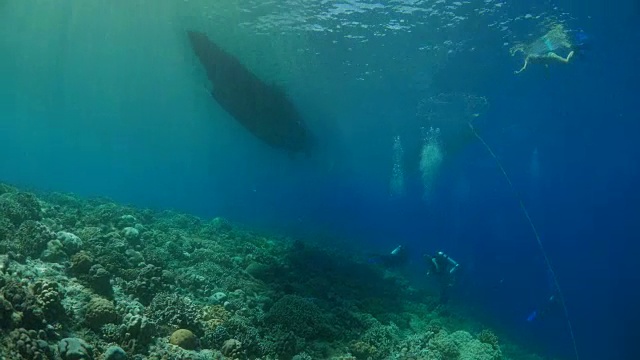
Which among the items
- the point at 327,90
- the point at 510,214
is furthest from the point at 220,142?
the point at 510,214

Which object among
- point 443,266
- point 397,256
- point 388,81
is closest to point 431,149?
point 388,81

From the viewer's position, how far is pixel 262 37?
85.5 ft

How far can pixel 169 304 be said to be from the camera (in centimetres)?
791

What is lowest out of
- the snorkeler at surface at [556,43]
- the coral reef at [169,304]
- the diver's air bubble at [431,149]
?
the diver's air bubble at [431,149]

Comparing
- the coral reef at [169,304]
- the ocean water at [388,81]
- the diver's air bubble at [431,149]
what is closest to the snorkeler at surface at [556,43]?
the ocean water at [388,81]

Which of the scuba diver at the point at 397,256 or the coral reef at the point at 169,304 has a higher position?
the coral reef at the point at 169,304

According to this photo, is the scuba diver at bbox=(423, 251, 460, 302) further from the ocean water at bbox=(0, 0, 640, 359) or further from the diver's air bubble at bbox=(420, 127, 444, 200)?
the diver's air bubble at bbox=(420, 127, 444, 200)

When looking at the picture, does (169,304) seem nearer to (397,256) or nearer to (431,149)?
(397,256)

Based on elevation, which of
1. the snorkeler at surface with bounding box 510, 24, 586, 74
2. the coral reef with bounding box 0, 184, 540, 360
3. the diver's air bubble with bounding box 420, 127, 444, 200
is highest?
the snorkeler at surface with bounding box 510, 24, 586, 74

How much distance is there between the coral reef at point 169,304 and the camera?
6102 millimetres

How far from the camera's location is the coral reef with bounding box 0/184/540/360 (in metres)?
6.10

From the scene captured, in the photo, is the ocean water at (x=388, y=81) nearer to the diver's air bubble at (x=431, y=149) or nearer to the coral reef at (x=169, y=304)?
the diver's air bubble at (x=431, y=149)

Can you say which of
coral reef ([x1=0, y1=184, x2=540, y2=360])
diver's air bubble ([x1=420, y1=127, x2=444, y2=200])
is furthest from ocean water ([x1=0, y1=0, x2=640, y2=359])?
coral reef ([x1=0, y1=184, x2=540, y2=360])

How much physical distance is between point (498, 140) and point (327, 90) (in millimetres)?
26584
